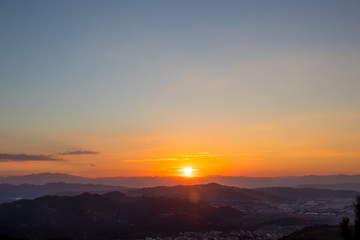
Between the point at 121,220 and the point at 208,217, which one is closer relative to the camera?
the point at 121,220

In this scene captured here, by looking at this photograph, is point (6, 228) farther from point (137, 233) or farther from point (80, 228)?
point (137, 233)

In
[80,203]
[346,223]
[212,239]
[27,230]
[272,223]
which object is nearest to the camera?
[346,223]

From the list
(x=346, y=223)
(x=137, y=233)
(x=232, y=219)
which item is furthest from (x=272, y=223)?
(x=346, y=223)

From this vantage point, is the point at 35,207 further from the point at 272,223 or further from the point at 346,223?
the point at 346,223

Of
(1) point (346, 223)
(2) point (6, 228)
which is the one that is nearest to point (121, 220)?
(2) point (6, 228)

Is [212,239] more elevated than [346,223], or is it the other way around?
[346,223]

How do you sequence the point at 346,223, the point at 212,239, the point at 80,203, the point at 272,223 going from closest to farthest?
the point at 346,223 → the point at 212,239 → the point at 272,223 → the point at 80,203
